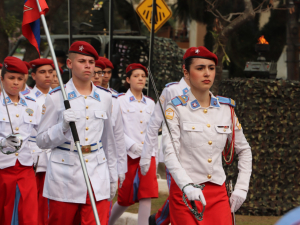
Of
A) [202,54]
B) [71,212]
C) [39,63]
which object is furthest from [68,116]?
[39,63]

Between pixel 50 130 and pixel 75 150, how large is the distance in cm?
27

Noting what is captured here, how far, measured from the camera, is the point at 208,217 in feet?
12.8

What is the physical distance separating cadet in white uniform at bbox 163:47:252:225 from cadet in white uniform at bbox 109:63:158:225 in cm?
245

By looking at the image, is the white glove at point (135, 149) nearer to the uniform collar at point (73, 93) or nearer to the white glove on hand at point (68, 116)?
the uniform collar at point (73, 93)

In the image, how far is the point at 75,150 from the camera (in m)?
4.39

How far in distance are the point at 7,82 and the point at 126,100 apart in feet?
6.00

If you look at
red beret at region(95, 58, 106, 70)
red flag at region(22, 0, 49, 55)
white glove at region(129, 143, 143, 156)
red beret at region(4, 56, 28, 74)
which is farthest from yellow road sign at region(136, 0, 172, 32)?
red flag at region(22, 0, 49, 55)

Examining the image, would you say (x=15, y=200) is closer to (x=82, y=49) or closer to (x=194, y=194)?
(x=82, y=49)

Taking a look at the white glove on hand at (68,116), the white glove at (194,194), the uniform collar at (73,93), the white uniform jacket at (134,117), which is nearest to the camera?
the white glove at (194,194)

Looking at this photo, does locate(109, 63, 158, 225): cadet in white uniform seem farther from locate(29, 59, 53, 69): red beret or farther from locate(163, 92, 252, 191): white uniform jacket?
locate(163, 92, 252, 191): white uniform jacket

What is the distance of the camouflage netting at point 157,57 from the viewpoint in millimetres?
11156

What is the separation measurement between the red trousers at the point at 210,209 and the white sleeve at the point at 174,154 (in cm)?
36

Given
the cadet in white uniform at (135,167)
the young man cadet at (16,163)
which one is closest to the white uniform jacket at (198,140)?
the young man cadet at (16,163)

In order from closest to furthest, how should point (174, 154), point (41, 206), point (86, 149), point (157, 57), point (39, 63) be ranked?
1. point (174, 154)
2. point (86, 149)
3. point (41, 206)
4. point (39, 63)
5. point (157, 57)
